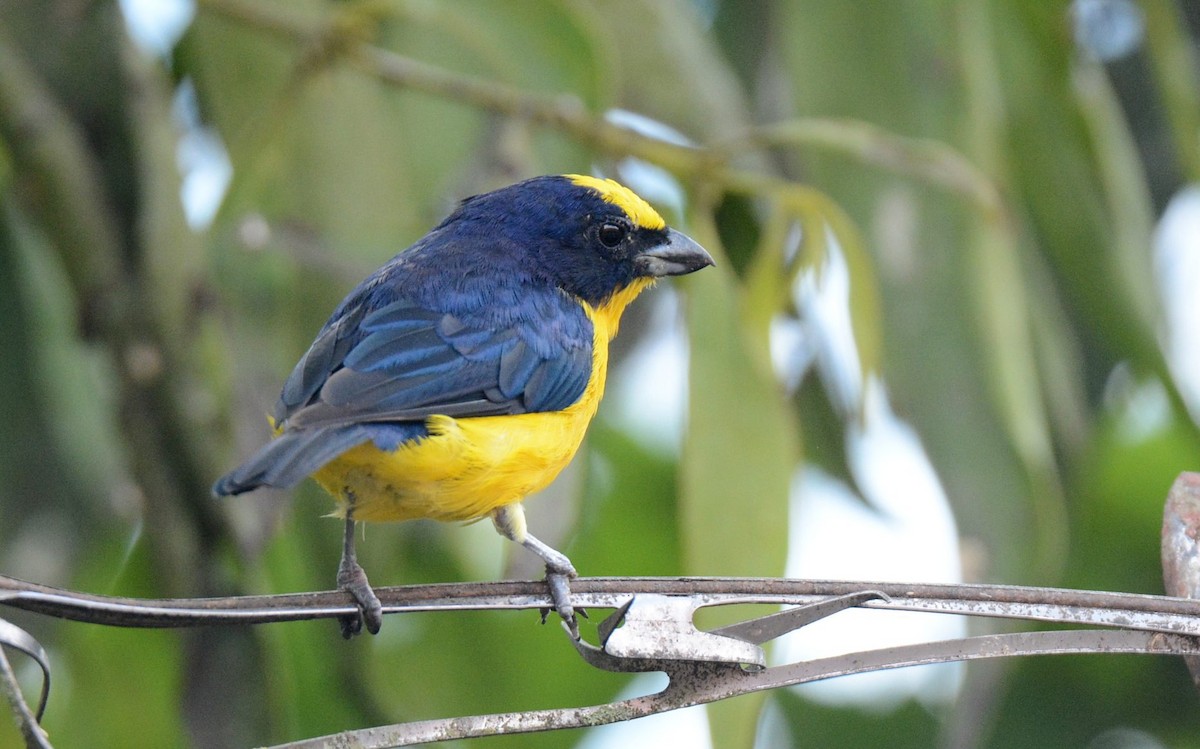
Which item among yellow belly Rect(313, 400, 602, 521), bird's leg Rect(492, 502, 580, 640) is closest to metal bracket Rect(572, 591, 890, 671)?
yellow belly Rect(313, 400, 602, 521)

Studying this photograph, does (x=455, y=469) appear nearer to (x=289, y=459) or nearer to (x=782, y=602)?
(x=289, y=459)

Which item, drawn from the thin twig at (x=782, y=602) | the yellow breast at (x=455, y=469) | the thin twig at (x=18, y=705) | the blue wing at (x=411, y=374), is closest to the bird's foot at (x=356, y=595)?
the yellow breast at (x=455, y=469)

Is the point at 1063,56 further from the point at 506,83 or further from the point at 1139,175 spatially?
the point at 506,83

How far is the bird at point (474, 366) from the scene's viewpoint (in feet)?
7.37

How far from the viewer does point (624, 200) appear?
10.4ft

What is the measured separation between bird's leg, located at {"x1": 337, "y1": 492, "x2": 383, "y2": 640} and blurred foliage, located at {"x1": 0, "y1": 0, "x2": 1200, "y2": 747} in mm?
411

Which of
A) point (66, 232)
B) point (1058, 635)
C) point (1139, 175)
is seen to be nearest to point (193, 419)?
point (66, 232)

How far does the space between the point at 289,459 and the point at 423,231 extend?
1.61 m

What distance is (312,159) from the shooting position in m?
3.49

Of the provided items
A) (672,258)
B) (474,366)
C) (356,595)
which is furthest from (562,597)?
(672,258)

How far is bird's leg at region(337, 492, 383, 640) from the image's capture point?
7.31 feet

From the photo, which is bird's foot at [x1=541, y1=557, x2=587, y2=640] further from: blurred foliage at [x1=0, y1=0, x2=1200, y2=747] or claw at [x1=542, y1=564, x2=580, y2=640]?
blurred foliage at [x1=0, y1=0, x2=1200, y2=747]

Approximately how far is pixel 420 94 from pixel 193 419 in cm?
99

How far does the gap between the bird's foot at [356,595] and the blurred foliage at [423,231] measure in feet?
1.37
